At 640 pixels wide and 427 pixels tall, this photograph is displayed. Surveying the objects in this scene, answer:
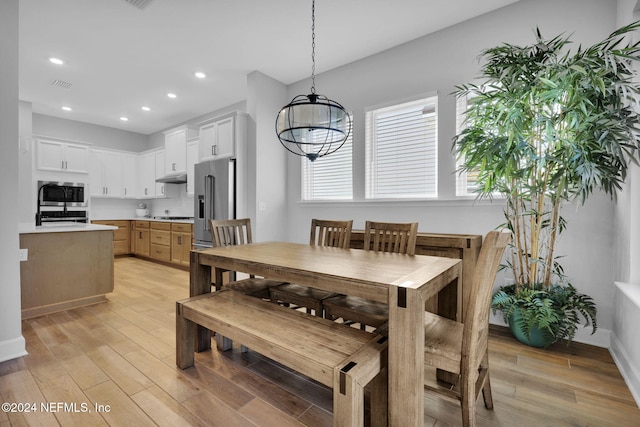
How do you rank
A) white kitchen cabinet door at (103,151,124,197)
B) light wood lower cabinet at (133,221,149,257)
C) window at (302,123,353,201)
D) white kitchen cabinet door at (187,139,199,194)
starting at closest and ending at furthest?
window at (302,123,353,201), white kitchen cabinet door at (187,139,199,194), light wood lower cabinet at (133,221,149,257), white kitchen cabinet door at (103,151,124,197)

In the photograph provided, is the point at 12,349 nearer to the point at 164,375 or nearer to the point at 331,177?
the point at 164,375

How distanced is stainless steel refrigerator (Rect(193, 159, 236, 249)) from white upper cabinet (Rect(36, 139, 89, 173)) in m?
3.10

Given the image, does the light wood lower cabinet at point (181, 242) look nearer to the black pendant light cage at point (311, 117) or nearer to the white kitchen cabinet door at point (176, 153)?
the white kitchen cabinet door at point (176, 153)

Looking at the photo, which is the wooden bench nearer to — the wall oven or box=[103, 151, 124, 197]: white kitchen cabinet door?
the wall oven

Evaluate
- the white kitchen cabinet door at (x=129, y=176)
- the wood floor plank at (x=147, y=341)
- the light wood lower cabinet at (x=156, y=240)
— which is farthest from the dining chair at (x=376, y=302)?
the white kitchen cabinet door at (x=129, y=176)

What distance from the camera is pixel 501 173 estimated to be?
2299 mm

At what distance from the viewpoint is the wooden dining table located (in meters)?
1.21

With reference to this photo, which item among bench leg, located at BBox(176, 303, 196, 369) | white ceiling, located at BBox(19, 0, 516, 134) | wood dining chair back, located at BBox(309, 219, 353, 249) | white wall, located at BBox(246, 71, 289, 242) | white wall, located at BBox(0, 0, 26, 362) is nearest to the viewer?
bench leg, located at BBox(176, 303, 196, 369)

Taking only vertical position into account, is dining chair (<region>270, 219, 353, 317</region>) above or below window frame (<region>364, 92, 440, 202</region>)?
below

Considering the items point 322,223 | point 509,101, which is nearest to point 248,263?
point 322,223

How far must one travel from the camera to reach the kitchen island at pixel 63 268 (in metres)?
2.94

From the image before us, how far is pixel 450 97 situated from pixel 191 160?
4475mm

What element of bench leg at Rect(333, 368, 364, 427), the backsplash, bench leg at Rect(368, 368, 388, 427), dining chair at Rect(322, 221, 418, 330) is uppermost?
the backsplash

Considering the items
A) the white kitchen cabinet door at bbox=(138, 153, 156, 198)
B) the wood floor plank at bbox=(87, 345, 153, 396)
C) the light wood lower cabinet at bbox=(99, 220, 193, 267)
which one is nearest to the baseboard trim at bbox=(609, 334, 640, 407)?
the wood floor plank at bbox=(87, 345, 153, 396)
